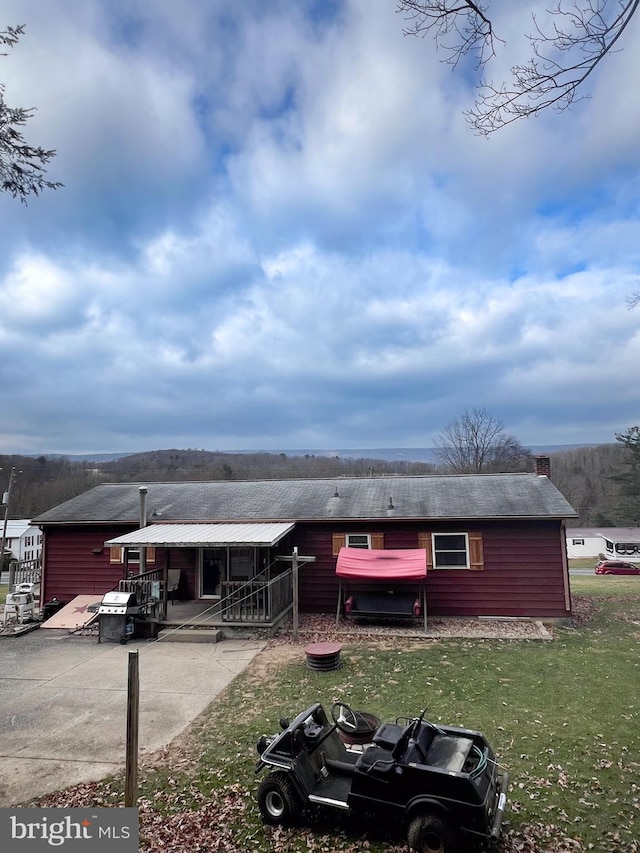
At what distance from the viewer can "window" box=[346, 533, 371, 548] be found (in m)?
14.1

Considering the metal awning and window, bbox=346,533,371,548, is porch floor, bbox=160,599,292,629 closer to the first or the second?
the metal awning

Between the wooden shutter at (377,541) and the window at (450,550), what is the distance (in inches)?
57.0

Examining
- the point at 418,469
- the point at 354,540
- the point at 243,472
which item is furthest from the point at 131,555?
the point at 418,469

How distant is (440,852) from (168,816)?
2614 mm

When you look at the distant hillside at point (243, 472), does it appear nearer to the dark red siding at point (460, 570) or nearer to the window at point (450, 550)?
the dark red siding at point (460, 570)

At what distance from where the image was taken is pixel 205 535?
1268cm

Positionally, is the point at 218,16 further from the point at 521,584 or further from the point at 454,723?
the point at 521,584

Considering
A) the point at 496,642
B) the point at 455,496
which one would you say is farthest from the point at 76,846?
the point at 455,496

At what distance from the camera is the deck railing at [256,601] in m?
12.1

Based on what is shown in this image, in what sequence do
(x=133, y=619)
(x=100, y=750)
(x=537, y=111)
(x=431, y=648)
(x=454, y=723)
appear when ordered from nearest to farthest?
(x=537, y=111)
(x=100, y=750)
(x=454, y=723)
(x=431, y=648)
(x=133, y=619)

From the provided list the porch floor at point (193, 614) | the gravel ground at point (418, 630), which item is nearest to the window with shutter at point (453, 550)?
the gravel ground at point (418, 630)

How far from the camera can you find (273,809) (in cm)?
479

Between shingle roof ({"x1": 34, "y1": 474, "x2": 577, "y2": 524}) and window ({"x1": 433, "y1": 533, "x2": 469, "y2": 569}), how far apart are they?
0.72 metres

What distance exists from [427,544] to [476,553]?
4.25ft
